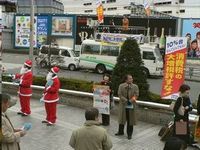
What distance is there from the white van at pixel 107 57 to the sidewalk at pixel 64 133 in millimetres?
14305

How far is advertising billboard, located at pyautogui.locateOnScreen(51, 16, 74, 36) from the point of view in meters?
45.4

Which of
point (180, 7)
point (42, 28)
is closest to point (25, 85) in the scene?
point (42, 28)

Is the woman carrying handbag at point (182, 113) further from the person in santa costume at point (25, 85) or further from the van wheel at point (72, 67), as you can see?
the van wheel at point (72, 67)

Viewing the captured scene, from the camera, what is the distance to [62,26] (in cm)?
4591

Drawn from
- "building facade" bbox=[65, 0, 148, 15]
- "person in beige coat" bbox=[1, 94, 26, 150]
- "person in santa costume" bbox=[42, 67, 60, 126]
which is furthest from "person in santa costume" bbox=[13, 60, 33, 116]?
"building facade" bbox=[65, 0, 148, 15]

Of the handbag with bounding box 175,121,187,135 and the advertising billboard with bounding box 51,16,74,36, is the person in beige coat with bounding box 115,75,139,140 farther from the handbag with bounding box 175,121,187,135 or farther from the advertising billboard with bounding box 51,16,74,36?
the advertising billboard with bounding box 51,16,74,36

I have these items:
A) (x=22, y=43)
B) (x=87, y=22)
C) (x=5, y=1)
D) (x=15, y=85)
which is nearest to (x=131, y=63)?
(x=15, y=85)

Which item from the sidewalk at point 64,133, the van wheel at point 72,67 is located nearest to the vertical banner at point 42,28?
the van wheel at point 72,67

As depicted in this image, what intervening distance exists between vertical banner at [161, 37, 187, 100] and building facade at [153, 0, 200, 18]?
60.8 m

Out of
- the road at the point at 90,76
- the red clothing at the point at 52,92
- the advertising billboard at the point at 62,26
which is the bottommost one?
the road at the point at 90,76

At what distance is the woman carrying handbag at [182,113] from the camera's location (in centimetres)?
984

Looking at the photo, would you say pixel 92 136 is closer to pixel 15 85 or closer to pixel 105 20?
pixel 15 85

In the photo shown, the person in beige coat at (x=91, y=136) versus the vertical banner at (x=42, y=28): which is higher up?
the vertical banner at (x=42, y=28)

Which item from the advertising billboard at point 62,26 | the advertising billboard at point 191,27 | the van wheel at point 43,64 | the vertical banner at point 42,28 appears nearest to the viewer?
the van wheel at point 43,64
